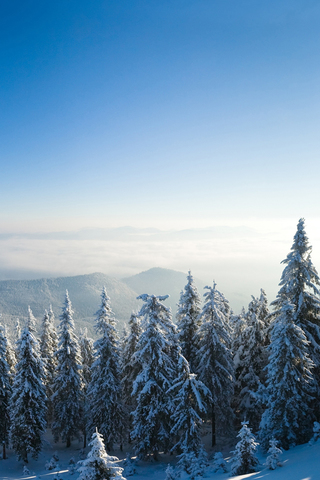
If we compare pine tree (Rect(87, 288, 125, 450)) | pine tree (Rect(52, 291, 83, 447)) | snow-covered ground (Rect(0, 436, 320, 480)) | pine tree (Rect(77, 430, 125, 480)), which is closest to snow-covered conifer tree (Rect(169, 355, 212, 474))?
snow-covered ground (Rect(0, 436, 320, 480))

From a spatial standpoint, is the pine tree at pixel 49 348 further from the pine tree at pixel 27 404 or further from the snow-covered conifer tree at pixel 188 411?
the snow-covered conifer tree at pixel 188 411

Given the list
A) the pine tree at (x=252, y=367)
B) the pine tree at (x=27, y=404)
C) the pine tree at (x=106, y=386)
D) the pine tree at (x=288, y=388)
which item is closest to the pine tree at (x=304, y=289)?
the pine tree at (x=288, y=388)

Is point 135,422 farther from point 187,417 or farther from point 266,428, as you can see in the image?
point 266,428

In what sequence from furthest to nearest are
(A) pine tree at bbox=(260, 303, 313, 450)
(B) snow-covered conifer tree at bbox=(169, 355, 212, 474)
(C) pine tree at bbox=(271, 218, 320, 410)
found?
(C) pine tree at bbox=(271, 218, 320, 410) → (B) snow-covered conifer tree at bbox=(169, 355, 212, 474) → (A) pine tree at bbox=(260, 303, 313, 450)

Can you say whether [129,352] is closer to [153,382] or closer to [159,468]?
[153,382]

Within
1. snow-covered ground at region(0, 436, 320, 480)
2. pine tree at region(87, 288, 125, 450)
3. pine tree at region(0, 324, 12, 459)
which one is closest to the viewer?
snow-covered ground at region(0, 436, 320, 480)

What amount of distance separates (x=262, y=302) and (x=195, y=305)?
933 centimetres

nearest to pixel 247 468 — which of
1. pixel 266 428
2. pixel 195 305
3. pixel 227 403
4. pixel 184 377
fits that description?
pixel 266 428

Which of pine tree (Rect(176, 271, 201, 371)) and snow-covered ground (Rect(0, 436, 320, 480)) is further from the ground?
pine tree (Rect(176, 271, 201, 371))

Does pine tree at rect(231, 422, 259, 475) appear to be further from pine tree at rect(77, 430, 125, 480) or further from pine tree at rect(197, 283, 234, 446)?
pine tree at rect(197, 283, 234, 446)

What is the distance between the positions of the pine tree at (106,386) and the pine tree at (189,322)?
6.74 meters

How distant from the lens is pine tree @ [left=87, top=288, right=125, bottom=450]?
2755 centimetres

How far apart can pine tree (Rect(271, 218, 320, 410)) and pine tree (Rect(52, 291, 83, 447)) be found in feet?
71.5

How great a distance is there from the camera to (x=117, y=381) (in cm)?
2830
